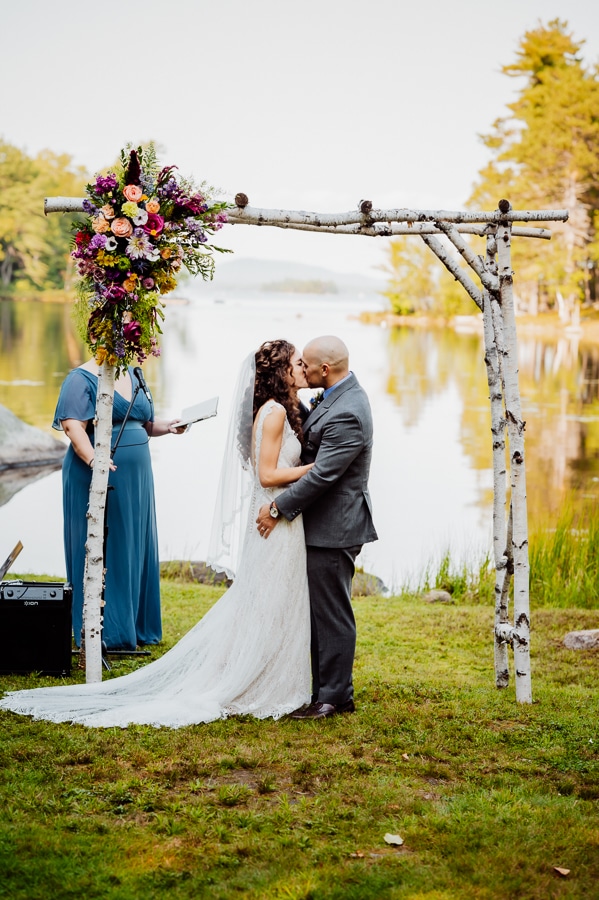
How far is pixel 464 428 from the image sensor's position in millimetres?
22656

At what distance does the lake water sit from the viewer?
1250 cm

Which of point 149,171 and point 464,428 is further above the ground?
point 149,171

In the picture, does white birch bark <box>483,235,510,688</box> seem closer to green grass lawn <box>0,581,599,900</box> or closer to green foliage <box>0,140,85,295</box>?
green grass lawn <box>0,581,599,900</box>

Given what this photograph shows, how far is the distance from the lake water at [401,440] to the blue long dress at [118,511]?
400cm

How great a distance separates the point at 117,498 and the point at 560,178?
41224mm

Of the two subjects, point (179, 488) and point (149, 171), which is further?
point (179, 488)

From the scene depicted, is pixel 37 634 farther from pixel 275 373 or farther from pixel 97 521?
pixel 275 373

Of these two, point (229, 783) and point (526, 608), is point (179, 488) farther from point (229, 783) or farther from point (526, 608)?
point (229, 783)

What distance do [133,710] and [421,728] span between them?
Answer: 56.9 inches

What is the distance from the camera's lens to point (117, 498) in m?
6.05

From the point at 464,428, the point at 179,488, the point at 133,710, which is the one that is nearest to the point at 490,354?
the point at 133,710

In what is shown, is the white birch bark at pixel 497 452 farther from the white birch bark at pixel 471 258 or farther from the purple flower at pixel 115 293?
the purple flower at pixel 115 293

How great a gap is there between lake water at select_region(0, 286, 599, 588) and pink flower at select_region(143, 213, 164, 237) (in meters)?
5.96

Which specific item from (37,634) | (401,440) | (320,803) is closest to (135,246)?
(37,634)
